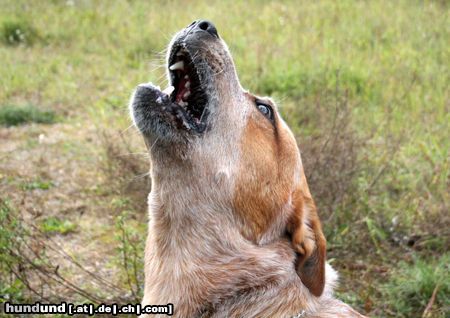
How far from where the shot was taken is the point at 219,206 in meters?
3.50

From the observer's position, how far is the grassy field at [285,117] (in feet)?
16.0

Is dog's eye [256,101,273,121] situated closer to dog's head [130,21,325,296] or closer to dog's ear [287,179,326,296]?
dog's head [130,21,325,296]

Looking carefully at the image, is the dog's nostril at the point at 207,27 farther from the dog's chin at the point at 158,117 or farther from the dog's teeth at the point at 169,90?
the dog's chin at the point at 158,117

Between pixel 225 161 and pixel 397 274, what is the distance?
92.0 inches

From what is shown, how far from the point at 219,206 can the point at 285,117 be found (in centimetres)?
392

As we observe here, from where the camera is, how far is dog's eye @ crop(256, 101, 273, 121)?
12.5 feet

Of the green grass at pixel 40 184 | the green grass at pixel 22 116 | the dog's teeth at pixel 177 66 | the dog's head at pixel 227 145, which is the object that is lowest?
the green grass at pixel 40 184

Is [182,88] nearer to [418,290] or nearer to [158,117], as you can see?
[158,117]

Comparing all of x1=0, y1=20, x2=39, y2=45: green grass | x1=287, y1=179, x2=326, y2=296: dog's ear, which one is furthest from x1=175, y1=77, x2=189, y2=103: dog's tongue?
x1=0, y1=20, x2=39, y2=45: green grass

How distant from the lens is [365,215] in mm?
5762

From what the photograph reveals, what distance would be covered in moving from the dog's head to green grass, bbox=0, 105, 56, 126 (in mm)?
4371

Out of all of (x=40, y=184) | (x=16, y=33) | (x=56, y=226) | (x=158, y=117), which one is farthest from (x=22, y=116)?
(x=158, y=117)

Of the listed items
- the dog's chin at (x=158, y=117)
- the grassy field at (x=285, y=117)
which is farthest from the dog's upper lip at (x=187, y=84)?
the grassy field at (x=285, y=117)

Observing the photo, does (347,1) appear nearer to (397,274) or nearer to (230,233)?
(397,274)
